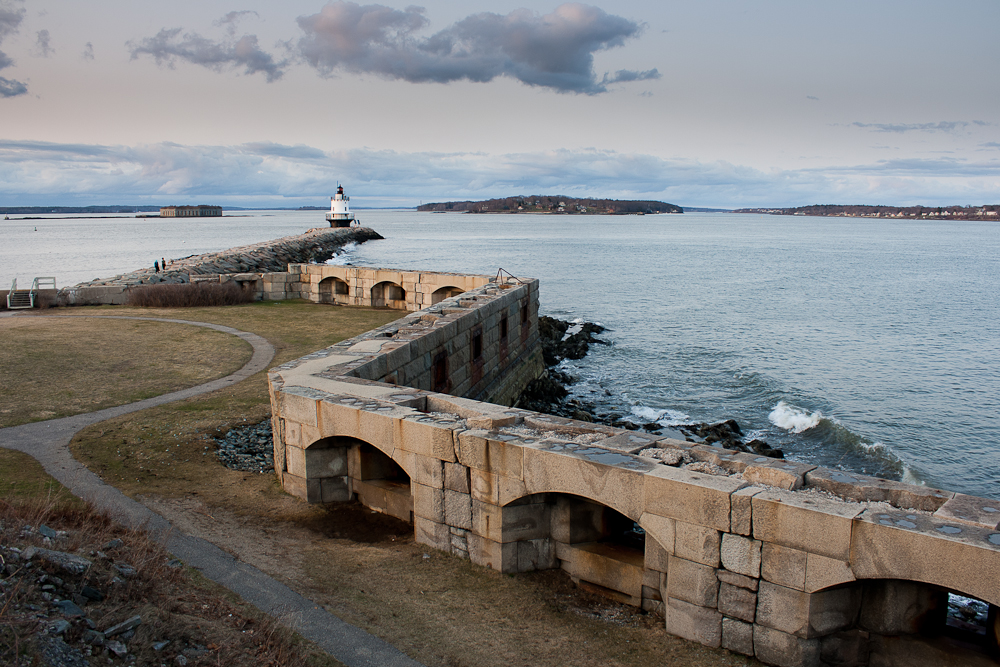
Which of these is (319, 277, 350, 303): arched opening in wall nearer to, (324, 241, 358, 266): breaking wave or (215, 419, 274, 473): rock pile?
(215, 419, 274, 473): rock pile

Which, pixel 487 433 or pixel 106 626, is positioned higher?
pixel 487 433

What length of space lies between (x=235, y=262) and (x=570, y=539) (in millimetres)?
35394

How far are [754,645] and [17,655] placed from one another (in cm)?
593

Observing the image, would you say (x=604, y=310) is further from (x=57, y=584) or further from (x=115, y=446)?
(x=57, y=584)

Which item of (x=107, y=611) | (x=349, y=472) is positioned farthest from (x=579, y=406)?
(x=107, y=611)

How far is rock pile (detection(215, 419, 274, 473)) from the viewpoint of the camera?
1090 cm

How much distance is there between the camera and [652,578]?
281 inches

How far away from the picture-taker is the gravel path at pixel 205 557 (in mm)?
6340

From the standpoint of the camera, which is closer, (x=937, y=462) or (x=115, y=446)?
(x=115, y=446)

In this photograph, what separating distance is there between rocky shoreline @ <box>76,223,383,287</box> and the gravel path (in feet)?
59.9

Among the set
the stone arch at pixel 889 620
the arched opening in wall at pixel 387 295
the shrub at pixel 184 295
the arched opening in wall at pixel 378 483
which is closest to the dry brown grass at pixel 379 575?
the arched opening in wall at pixel 378 483

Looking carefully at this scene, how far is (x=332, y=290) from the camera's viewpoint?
28641 mm

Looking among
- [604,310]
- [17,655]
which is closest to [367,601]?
[17,655]

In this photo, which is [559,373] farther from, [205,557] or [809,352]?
[205,557]
